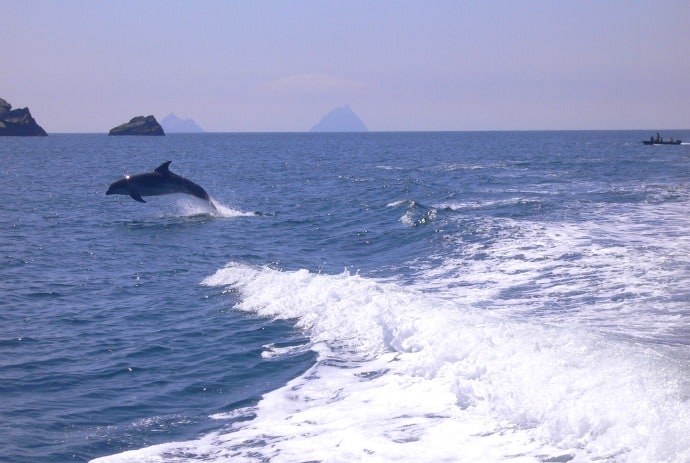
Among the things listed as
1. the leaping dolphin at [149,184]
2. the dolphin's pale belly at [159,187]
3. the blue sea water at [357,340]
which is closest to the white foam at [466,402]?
the blue sea water at [357,340]

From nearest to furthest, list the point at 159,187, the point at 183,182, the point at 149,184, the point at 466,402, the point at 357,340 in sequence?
the point at 466,402 < the point at 357,340 < the point at 149,184 < the point at 159,187 < the point at 183,182

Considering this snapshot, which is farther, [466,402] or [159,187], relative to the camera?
[159,187]

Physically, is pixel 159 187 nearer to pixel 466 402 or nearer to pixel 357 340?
pixel 357 340

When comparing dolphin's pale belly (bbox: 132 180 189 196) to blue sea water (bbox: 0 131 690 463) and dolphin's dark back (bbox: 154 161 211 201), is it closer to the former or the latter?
dolphin's dark back (bbox: 154 161 211 201)

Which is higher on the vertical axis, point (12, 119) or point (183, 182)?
point (12, 119)

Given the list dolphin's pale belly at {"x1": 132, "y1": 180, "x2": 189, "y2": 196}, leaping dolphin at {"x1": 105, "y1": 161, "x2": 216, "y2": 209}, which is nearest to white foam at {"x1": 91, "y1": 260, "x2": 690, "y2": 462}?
leaping dolphin at {"x1": 105, "y1": 161, "x2": 216, "y2": 209}

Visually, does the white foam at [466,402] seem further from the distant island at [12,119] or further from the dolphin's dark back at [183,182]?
the distant island at [12,119]

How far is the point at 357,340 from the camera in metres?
13.2

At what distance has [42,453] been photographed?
29.6 ft

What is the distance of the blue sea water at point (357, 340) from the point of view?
8648mm

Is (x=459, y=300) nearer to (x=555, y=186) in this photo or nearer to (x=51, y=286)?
Answer: (x=51, y=286)

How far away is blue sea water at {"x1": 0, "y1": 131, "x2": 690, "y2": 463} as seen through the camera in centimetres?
865

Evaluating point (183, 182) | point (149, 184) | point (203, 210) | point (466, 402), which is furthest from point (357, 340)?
point (203, 210)

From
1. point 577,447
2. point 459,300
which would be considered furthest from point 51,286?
point 577,447
